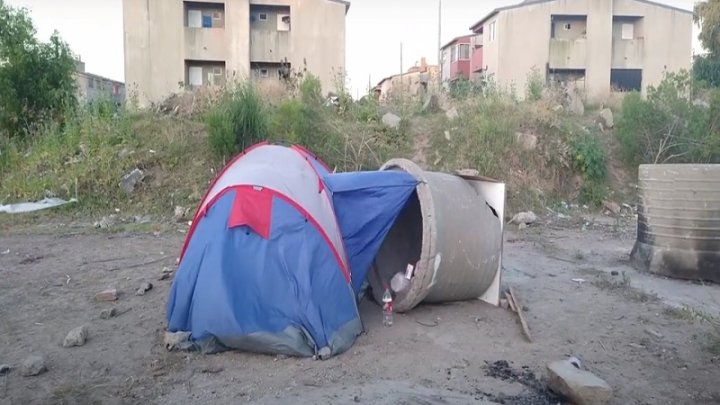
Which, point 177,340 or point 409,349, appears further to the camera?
point 409,349

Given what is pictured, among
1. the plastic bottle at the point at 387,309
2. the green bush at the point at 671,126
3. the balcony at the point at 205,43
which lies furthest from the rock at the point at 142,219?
the balcony at the point at 205,43

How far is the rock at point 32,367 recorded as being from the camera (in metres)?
4.39

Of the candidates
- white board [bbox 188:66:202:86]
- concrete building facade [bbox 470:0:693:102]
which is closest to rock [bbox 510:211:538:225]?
concrete building facade [bbox 470:0:693:102]

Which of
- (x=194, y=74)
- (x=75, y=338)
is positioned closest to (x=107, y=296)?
(x=75, y=338)

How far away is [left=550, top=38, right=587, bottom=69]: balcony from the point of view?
31500mm

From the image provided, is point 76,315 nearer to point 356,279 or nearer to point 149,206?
point 356,279

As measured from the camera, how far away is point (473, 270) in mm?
5902

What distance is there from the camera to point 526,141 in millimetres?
13734

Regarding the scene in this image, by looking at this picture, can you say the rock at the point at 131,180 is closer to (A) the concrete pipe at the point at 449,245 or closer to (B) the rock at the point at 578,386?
(A) the concrete pipe at the point at 449,245

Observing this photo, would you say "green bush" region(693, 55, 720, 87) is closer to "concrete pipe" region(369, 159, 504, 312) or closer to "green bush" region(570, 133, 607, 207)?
"green bush" region(570, 133, 607, 207)

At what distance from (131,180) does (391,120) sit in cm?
588

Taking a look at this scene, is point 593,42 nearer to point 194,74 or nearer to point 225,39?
point 225,39

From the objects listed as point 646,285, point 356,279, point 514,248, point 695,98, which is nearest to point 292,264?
point 356,279

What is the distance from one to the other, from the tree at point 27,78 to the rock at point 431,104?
27.9 ft
